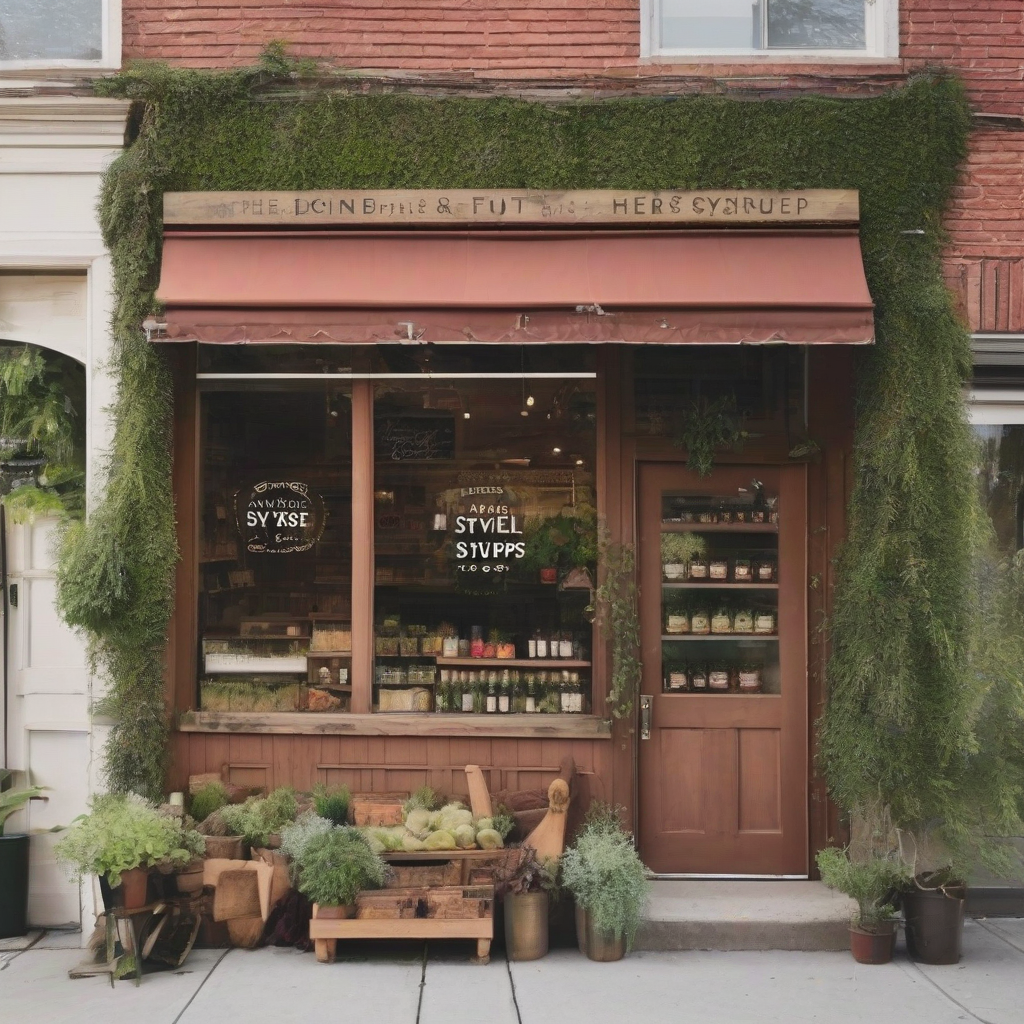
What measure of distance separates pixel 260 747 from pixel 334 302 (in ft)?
8.95

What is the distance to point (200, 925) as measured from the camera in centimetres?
623

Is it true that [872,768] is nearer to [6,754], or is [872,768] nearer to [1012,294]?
[1012,294]

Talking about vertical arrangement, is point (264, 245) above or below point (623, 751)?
above

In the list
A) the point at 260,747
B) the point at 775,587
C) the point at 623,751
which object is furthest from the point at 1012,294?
the point at 260,747

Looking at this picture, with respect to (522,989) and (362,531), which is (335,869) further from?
(362,531)

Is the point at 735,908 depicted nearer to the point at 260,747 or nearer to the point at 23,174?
the point at 260,747

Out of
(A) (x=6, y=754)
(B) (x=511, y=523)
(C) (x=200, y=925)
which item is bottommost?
(C) (x=200, y=925)

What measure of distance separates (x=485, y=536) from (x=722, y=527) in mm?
1517

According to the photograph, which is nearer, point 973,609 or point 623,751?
point 973,609

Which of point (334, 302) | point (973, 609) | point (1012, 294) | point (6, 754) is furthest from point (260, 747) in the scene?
point (1012, 294)

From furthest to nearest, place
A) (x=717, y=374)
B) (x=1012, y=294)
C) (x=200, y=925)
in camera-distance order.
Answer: (x=717, y=374), (x=1012, y=294), (x=200, y=925)

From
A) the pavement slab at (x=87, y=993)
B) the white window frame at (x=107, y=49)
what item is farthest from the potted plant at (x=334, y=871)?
the white window frame at (x=107, y=49)

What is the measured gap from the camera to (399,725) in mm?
6820

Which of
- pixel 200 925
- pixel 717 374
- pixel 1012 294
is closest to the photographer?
pixel 200 925
